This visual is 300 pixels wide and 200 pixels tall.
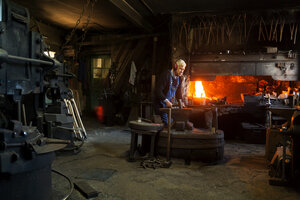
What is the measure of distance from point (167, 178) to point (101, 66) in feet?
27.4

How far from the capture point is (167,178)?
13.8 ft

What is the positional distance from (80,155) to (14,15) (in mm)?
3830

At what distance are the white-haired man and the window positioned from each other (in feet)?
20.1

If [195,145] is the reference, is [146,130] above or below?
above

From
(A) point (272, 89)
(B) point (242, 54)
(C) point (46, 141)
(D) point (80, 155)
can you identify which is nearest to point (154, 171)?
(D) point (80, 155)

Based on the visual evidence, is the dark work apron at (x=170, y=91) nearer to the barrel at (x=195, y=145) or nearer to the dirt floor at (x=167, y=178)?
the barrel at (x=195, y=145)

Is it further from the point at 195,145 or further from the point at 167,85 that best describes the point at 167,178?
the point at 167,85

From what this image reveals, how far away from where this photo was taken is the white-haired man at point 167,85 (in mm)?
5645

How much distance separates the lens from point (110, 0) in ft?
20.3

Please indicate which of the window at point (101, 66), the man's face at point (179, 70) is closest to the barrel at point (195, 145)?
the man's face at point (179, 70)

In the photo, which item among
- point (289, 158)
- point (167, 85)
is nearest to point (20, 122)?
point (167, 85)

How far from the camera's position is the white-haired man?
5.64 metres

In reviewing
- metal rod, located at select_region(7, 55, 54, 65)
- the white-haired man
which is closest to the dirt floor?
the white-haired man

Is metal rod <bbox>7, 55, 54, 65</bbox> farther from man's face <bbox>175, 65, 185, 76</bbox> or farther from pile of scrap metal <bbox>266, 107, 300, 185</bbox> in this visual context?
pile of scrap metal <bbox>266, 107, 300, 185</bbox>
